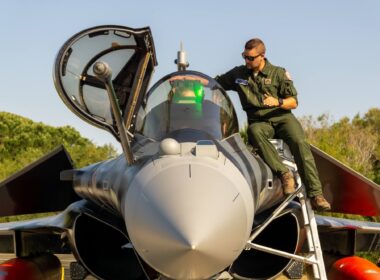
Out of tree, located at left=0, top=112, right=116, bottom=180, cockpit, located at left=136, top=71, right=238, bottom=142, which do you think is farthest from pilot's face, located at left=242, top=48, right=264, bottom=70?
tree, located at left=0, top=112, right=116, bottom=180

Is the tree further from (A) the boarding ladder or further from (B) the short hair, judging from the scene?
(A) the boarding ladder

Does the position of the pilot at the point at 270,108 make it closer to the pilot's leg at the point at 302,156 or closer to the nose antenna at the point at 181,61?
the pilot's leg at the point at 302,156

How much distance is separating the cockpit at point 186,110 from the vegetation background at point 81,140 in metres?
30.8

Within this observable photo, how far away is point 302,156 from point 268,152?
1.18ft

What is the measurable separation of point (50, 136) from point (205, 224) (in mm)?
49197

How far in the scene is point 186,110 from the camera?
5.98 m

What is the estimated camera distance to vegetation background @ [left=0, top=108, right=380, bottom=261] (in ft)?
134

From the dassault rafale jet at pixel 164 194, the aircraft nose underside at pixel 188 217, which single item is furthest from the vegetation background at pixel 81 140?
the aircraft nose underside at pixel 188 217

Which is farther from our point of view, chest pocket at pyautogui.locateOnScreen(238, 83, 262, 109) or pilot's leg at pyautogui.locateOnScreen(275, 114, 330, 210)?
chest pocket at pyautogui.locateOnScreen(238, 83, 262, 109)

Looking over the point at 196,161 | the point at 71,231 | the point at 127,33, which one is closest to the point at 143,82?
the point at 127,33

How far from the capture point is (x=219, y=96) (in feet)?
20.8

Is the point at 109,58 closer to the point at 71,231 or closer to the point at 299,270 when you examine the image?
the point at 71,231

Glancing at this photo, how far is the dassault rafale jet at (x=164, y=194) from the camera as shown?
433 cm

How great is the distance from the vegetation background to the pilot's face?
30451mm
